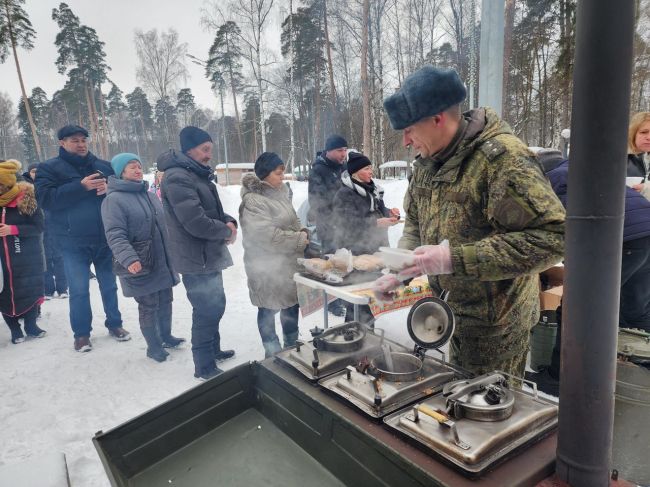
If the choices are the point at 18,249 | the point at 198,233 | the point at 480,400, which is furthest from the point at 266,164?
the point at 18,249

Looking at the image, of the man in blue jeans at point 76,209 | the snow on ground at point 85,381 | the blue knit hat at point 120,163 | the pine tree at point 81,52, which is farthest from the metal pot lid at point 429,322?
the pine tree at point 81,52

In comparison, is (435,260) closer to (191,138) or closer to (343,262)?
(343,262)

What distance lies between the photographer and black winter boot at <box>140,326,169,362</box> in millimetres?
4242

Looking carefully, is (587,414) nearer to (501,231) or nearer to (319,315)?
(501,231)

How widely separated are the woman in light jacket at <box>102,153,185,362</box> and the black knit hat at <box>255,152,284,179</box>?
4.53 feet

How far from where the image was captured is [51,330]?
5223 millimetres

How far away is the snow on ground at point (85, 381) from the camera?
9.73ft

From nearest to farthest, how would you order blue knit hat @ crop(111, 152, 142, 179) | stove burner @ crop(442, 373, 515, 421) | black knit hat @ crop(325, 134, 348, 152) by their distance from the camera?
1. stove burner @ crop(442, 373, 515, 421)
2. blue knit hat @ crop(111, 152, 142, 179)
3. black knit hat @ crop(325, 134, 348, 152)

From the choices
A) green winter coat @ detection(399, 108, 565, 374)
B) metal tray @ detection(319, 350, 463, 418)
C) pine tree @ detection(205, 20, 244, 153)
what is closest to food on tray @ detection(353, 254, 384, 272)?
green winter coat @ detection(399, 108, 565, 374)

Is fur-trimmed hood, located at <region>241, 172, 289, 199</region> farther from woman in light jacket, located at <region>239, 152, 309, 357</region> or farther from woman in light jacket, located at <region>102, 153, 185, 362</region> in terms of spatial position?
woman in light jacket, located at <region>102, 153, 185, 362</region>

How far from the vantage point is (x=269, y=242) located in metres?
3.71

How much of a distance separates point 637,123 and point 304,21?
1960 centimetres

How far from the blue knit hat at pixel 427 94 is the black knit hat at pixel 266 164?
2.24m

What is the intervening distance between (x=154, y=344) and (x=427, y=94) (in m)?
3.89
